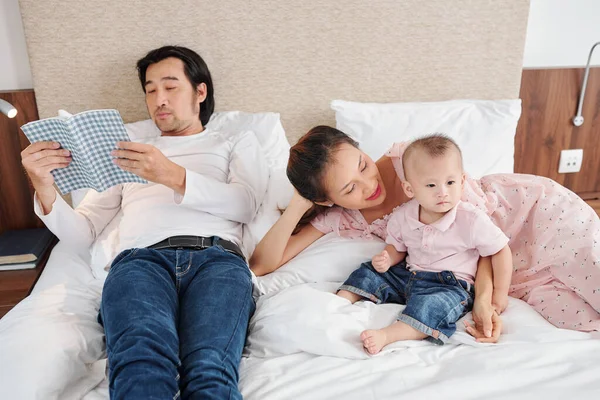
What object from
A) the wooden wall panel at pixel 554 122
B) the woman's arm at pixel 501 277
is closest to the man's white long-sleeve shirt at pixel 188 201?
the woman's arm at pixel 501 277

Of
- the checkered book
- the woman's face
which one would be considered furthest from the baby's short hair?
the checkered book

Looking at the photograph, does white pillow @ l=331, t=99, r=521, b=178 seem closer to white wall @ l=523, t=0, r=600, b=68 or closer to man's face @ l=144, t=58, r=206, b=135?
white wall @ l=523, t=0, r=600, b=68

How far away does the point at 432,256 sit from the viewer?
1.49 m

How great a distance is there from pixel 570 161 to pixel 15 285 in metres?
2.40

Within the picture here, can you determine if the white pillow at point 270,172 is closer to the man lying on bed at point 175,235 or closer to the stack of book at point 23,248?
the man lying on bed at point 175,235

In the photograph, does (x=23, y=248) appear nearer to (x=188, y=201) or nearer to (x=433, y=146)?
(x=188, y=201)

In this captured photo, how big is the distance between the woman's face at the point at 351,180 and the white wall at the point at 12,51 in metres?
1.36

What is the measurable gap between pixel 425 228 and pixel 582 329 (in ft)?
1.54

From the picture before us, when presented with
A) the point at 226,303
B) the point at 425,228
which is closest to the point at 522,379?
the point at 425,228

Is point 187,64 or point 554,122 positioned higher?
point 187,64

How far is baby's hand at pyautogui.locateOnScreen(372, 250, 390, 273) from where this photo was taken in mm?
1510

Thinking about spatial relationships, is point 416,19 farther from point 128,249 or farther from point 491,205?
point 128,249

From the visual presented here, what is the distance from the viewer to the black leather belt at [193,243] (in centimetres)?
151

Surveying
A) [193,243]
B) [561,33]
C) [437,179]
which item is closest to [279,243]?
[193,243]
